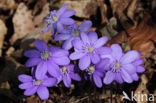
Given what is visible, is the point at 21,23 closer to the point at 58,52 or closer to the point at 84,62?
the point at 58,52

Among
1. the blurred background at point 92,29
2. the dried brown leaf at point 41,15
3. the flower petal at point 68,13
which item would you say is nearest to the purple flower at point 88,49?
the flower petal at point 68,13

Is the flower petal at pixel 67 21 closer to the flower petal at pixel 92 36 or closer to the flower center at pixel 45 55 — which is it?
the flower petal at pixel 92 36

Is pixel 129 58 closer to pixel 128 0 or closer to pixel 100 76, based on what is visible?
pixel 100 76

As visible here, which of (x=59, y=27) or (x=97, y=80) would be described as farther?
(x=59, y=27)

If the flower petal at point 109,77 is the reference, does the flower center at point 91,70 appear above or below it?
above

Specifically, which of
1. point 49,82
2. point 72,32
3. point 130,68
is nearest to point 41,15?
point 72,32

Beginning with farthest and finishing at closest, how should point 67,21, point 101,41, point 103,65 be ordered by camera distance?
point 67,21
point 101,41
point 103,65
